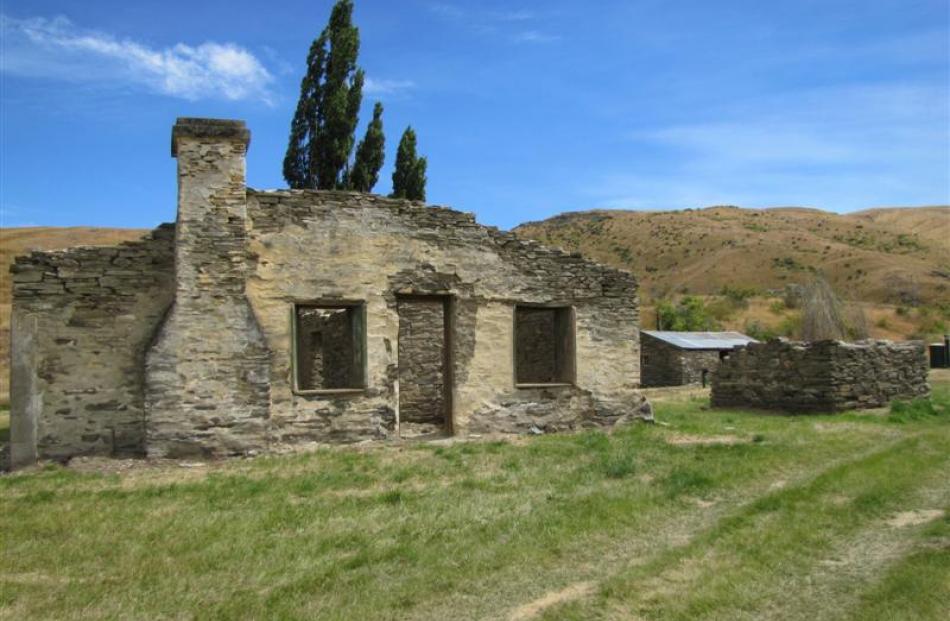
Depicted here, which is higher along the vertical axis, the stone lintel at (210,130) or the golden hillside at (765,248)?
the golden hillside at (765,248)

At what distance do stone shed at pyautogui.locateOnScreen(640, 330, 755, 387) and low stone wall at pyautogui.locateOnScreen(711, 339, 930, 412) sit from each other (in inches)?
316

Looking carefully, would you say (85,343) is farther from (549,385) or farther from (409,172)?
(409,172)

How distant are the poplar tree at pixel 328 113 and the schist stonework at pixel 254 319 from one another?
10.5 metres

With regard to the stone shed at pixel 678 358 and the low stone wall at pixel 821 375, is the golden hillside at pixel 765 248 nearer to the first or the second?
the stone shed at pixel 678 358

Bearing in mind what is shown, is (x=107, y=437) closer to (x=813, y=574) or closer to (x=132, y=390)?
(x=132, y=390)

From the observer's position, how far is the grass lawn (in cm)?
527

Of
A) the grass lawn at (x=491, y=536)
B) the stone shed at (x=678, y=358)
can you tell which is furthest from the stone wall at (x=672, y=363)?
the grass lawn at (x=491, y=536)

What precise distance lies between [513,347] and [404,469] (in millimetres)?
4048

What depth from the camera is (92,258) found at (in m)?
11.2

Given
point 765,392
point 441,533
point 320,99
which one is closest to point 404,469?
point 441,533

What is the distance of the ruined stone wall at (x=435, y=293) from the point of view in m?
11.8

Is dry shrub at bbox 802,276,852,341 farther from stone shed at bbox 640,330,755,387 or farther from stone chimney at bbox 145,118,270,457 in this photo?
stone chimney at bbox 145,118,270,457

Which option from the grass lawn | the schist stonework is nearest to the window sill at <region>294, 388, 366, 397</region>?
the schist stonework

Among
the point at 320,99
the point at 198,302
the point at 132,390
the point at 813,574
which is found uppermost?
the point at 320,99
